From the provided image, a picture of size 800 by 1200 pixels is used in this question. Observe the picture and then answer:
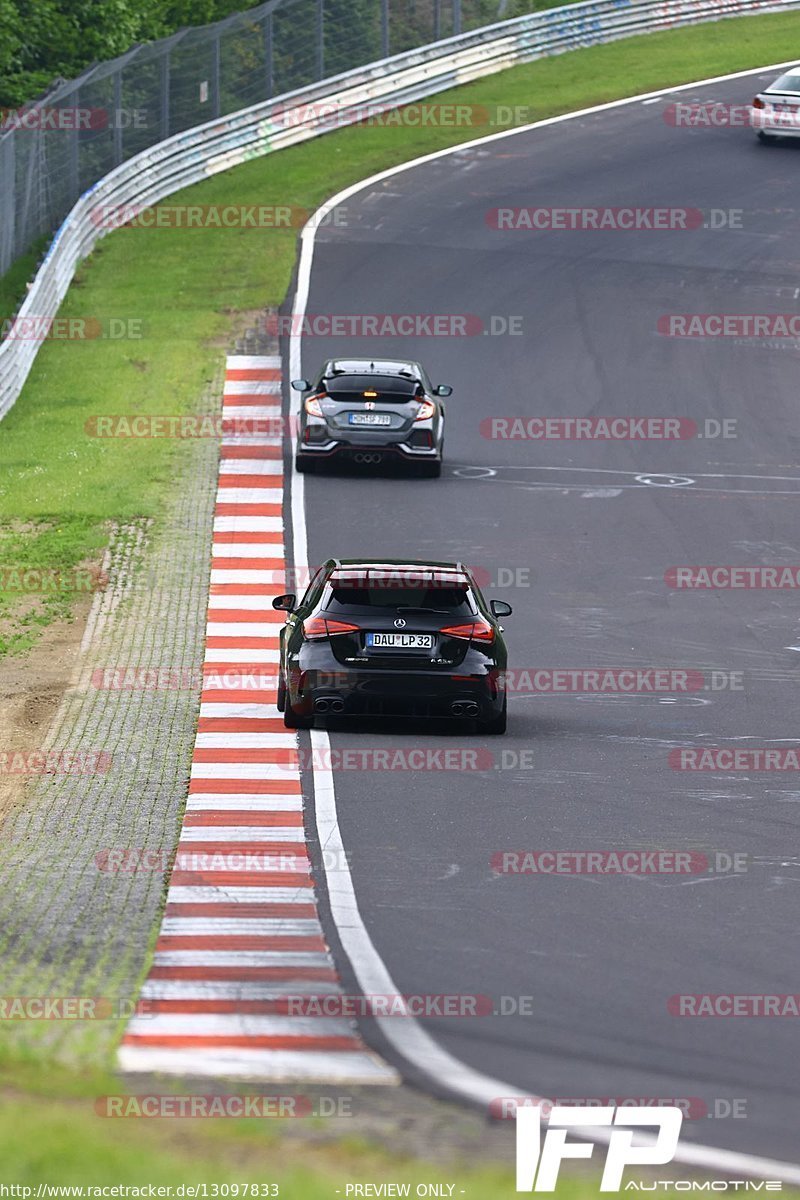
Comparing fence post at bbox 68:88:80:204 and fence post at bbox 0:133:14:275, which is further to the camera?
fence post at bbox 68:88:80:204

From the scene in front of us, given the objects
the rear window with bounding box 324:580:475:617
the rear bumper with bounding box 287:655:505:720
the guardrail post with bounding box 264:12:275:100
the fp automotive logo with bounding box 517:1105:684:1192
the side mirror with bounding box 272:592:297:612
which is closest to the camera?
the fp automotive logo with bounding box 517:1105:684:1192

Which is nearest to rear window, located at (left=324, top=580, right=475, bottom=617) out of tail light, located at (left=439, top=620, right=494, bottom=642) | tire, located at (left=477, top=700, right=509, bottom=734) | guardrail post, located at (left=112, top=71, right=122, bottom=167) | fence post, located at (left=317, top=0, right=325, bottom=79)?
tail light, located at (left=439, top=620, right=494, bottom=642)

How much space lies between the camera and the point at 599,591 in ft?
74.3

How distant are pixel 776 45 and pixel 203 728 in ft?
139

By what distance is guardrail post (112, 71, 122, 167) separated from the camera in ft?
134

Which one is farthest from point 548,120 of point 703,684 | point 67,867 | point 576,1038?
point 576,1038

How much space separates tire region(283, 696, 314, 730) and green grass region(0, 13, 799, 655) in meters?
4.76

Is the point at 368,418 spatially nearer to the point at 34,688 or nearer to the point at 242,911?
the point at 34,688

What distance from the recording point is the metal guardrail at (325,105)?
37.8m

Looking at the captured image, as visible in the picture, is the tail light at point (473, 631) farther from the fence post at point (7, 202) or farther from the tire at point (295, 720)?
the fence post at point (7, 202)

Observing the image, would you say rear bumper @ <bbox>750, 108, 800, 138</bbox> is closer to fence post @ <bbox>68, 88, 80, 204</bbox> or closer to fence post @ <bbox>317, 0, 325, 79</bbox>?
fence post @ <bbox>317, 0, 325, 79</bbox>

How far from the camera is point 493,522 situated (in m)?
25.6

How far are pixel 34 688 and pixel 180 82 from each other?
A: 27.4 metres

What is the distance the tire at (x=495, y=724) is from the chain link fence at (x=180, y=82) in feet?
71.2
